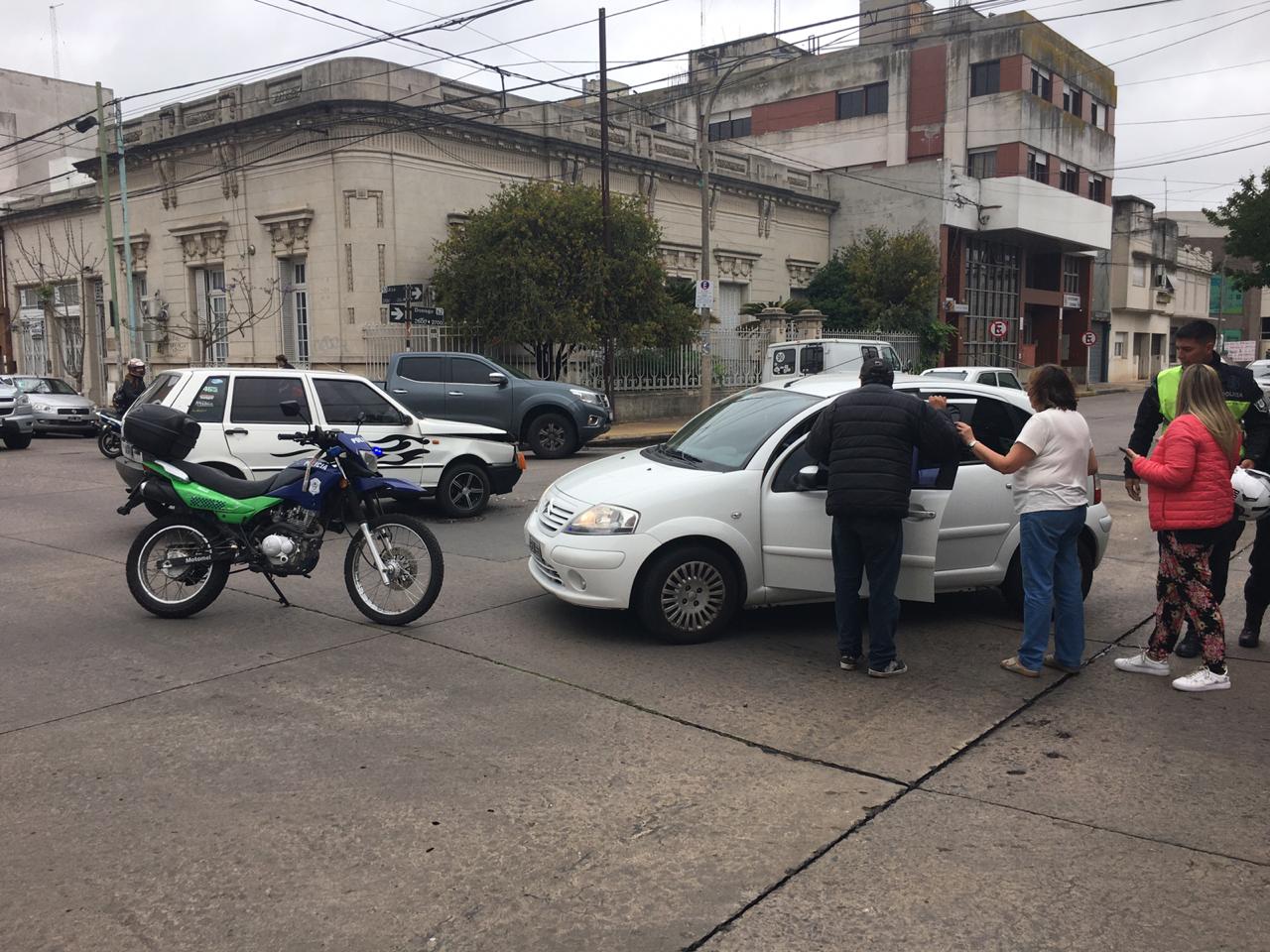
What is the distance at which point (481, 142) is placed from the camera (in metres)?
27.1

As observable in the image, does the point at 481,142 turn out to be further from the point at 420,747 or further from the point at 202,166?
the point at 420,747

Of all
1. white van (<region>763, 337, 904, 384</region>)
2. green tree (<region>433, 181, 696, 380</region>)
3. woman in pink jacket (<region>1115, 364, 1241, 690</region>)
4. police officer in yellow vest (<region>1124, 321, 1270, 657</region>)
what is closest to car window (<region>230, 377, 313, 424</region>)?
police officer in yellow vest (<region>1124, 321, 1270, 657</region>)

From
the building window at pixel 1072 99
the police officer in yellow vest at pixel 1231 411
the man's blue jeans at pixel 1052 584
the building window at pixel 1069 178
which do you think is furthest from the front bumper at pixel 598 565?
the building window at pixel 1072 99

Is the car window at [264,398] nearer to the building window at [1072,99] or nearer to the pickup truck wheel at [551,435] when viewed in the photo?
the pickup truck wheel at [551,435]

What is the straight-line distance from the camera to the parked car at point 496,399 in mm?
17750

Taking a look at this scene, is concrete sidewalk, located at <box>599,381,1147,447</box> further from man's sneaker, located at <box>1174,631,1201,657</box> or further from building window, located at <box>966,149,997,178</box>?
building window, located at <box>966,149,997,178</box>

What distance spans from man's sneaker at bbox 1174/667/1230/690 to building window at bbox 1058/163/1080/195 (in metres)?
44.6

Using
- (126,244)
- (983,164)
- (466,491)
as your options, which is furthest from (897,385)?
(983,164)

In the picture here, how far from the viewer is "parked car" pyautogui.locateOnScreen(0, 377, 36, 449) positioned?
19172 millimetres

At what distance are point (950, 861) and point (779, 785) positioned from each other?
0.86 m

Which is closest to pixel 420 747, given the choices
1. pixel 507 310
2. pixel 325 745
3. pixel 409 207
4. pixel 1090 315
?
pixel 325 745

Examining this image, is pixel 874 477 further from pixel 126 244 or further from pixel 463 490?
pixel 126 244

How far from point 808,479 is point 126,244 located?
29030 mm

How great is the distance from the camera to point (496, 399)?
1803cm
